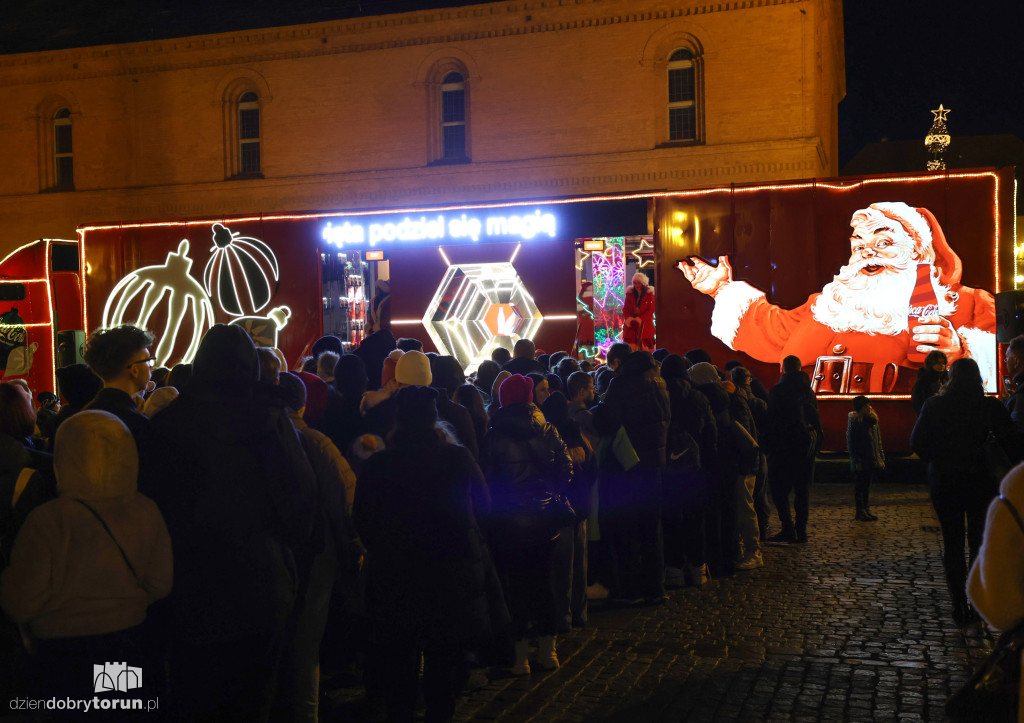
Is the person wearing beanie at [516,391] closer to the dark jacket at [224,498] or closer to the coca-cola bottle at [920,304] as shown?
the dark jacket at [224,498]

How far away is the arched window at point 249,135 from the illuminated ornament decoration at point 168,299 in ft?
33.2

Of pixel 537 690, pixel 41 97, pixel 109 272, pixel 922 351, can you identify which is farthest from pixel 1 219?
pixel 537 690

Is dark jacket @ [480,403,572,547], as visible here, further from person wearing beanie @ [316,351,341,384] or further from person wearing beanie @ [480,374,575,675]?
person wearing beanie @ [316,351,341,384]

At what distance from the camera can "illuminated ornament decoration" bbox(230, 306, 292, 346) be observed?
588 inches

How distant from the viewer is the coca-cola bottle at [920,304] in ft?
39.9

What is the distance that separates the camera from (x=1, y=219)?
2670 cm

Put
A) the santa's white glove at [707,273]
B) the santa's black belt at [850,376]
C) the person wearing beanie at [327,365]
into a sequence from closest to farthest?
the person wearing beanie at [327,365] < the santa's black belt at [850,376] < the santa's white glove at [707,273]

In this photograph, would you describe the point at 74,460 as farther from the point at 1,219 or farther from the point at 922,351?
the point at 1,219

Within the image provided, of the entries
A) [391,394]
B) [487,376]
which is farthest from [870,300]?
[391,394]

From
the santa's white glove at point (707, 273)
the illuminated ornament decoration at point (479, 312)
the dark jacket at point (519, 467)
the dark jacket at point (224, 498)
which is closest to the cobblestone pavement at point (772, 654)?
the dark jacket at point (519, 467)

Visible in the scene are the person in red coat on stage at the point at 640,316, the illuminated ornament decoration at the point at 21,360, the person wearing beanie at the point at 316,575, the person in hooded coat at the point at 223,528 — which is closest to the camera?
the person in hooded coat at the point at 223,528

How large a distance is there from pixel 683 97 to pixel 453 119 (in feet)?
18.5

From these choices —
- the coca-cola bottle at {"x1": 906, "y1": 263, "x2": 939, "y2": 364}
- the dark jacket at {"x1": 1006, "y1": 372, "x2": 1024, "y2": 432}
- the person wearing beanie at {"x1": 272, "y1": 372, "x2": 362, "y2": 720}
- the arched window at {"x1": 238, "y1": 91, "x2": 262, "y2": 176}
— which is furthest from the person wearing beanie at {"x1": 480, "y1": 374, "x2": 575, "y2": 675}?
the arched window at {"x1": 238, "y1": 91, "x2": 262, "y2": 176}

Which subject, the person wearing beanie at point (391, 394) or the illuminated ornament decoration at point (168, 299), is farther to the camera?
the illuminated ornament decoration at point (168, 299)
